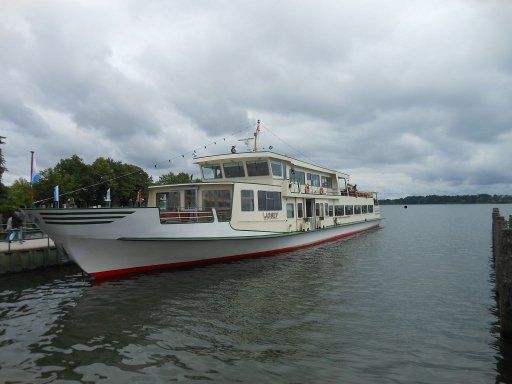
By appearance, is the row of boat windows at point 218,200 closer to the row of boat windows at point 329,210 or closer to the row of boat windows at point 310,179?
the row of boat windows at point 329,210

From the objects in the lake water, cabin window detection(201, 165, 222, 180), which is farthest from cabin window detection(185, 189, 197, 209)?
the lake water

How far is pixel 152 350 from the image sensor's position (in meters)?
8.54

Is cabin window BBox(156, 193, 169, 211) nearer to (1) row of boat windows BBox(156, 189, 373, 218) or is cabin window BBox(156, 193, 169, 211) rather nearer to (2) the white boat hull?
(1) row of boat windows BBox(156, 189, 373, 218)

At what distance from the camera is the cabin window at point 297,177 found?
24.4 m

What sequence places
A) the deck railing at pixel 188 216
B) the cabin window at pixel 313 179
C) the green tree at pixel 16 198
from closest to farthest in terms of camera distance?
the deck railing at pixel 188 216 < the cabin window at pixel 313 179 < the green tree at pixel 16 198

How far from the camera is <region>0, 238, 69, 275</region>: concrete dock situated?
17328mm

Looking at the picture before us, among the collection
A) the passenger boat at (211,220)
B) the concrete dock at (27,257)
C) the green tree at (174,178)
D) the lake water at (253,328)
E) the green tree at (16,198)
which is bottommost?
the lake water at (253,328)

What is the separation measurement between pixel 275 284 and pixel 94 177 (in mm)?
46654

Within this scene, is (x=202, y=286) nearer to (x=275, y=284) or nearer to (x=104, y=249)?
(x=275, y=284)

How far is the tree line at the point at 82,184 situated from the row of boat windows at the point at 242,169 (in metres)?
24.8

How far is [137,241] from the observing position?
49.1ft

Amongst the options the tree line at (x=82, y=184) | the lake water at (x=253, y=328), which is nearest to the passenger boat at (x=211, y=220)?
the lake water at (x=253, y=328)

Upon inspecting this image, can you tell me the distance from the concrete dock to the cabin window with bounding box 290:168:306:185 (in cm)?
1427

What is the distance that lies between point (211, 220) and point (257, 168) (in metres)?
5.95
